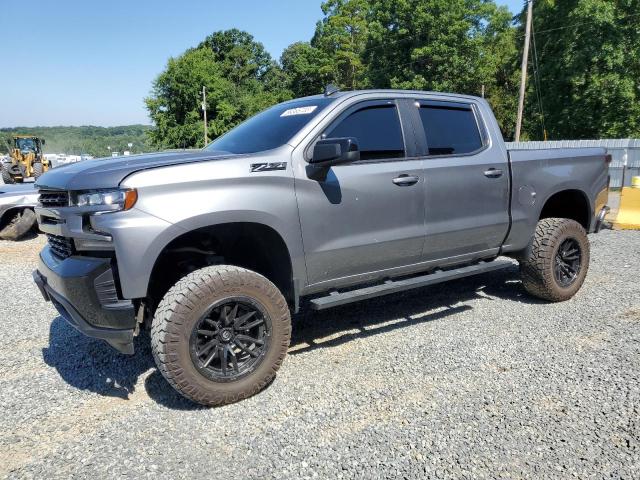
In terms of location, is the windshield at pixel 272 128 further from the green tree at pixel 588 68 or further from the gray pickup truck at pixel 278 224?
the green tree at pixel 588 68

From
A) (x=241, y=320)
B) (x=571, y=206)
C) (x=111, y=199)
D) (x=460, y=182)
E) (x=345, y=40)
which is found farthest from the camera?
(x=345, y=40)

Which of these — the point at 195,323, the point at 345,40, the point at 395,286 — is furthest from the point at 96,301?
the point at 345,40

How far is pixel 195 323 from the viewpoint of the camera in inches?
114

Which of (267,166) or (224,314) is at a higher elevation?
(267,166)

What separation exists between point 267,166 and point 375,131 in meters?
1.07

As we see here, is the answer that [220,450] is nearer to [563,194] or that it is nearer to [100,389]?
[100,389]

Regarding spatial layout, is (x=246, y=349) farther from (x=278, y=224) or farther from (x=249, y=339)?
(x=278, y=224)

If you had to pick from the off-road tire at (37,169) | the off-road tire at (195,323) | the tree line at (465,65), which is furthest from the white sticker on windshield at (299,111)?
the tree line at (465,65)

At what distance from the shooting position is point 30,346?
412 cm

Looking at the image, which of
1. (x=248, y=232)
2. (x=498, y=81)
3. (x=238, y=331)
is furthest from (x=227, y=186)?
(x=498, y=81)

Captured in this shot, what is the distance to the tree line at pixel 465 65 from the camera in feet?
84.8

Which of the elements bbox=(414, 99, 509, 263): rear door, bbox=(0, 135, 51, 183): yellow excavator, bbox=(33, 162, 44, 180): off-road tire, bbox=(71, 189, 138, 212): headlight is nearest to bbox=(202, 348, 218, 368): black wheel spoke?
bbox=(71, 189, 138, 212): headlight

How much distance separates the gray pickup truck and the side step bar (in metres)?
0.02

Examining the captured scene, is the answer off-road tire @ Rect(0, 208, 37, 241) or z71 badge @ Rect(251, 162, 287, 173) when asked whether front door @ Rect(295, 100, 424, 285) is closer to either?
z71 badge @ Rect(251, 162, 287, 173)
